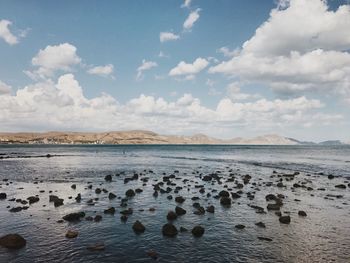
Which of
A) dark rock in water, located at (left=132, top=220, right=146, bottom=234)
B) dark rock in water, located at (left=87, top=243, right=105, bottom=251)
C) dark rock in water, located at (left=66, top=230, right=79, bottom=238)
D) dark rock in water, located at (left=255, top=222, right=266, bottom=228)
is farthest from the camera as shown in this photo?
dark rock in water, located at (left=255, top=222, right=266, bottom=228)

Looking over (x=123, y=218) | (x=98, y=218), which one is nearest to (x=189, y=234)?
(x=123, y=218)

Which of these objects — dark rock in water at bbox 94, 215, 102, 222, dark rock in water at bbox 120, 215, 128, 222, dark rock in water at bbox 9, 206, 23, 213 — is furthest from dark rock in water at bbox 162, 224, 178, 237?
dark rock in water at bbox 9, 206, 23, 213

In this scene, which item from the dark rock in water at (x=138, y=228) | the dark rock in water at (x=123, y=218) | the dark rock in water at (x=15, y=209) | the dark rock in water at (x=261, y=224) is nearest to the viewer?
the dark rock in water at (x=138, y=228)

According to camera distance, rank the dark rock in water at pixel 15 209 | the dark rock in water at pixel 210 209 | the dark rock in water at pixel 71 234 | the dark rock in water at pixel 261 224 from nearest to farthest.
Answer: the dark rock in water at pixel 71 234 < the dark rock in water at pixel 261 224 < the dark rock in water at pixel 15 209 < the dark rock in water at pixel 210 209

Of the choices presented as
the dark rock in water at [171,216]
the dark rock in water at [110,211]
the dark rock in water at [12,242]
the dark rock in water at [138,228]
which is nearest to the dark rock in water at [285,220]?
the dark rock in water at [171,216]

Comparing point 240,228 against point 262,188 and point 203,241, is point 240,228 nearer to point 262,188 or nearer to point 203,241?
point 203,241

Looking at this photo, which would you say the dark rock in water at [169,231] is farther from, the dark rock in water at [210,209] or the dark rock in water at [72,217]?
the dark rock in water at [72,217]

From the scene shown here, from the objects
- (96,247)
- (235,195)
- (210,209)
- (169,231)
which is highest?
(235,195)

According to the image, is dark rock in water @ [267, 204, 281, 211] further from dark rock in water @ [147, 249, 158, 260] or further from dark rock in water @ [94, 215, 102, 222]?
dark rock in water @ [94, 215, 102, 222]

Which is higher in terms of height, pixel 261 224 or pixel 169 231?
pixel 261 224

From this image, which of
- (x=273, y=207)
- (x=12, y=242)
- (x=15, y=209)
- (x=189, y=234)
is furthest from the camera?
(x=273, y=207)

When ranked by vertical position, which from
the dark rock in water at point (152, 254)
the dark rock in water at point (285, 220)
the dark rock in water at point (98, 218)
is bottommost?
the dark rock in water at point (152, 254)

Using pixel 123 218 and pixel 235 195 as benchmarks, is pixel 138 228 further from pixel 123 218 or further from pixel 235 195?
pixel 235 195

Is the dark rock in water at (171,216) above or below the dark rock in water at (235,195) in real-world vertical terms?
below
